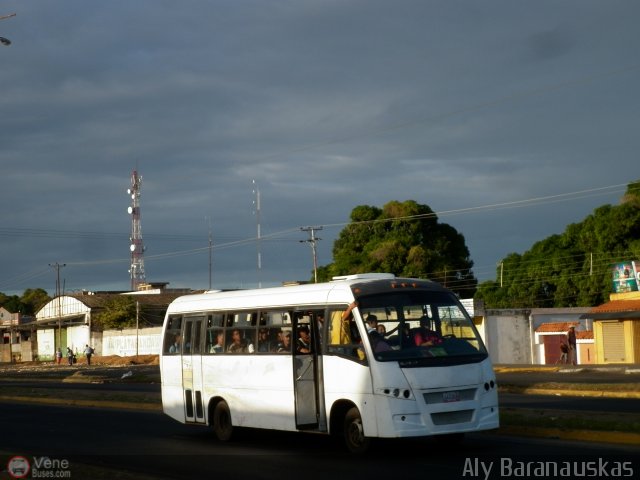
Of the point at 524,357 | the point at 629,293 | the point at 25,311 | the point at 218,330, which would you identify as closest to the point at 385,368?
the point at 218,330

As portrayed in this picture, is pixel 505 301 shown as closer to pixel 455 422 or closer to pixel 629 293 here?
pixel 629 293

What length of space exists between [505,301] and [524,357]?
22.4 meters

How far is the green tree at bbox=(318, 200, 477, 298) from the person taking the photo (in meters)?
77.9

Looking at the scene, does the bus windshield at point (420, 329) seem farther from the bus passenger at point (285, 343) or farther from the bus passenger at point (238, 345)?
the bus passenger at point (238, 345)

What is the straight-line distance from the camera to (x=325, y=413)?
49.4 ft

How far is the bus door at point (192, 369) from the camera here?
18.4 m

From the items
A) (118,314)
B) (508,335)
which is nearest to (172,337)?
(508,335)

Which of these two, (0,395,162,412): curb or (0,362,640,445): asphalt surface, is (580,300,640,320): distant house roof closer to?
(0,362,640,445): asphalt surface

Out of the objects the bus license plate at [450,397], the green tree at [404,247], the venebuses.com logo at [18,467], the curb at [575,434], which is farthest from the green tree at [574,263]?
the venebuses.com logo at [18,467]

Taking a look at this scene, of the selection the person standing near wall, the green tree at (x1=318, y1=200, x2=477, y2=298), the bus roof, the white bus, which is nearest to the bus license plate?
the white bus

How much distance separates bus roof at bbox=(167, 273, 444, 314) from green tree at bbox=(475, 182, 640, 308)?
185 ft

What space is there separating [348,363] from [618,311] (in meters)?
38.5

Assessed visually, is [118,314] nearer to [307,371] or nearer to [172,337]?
[172,337]

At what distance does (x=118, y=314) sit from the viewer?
90875mm
